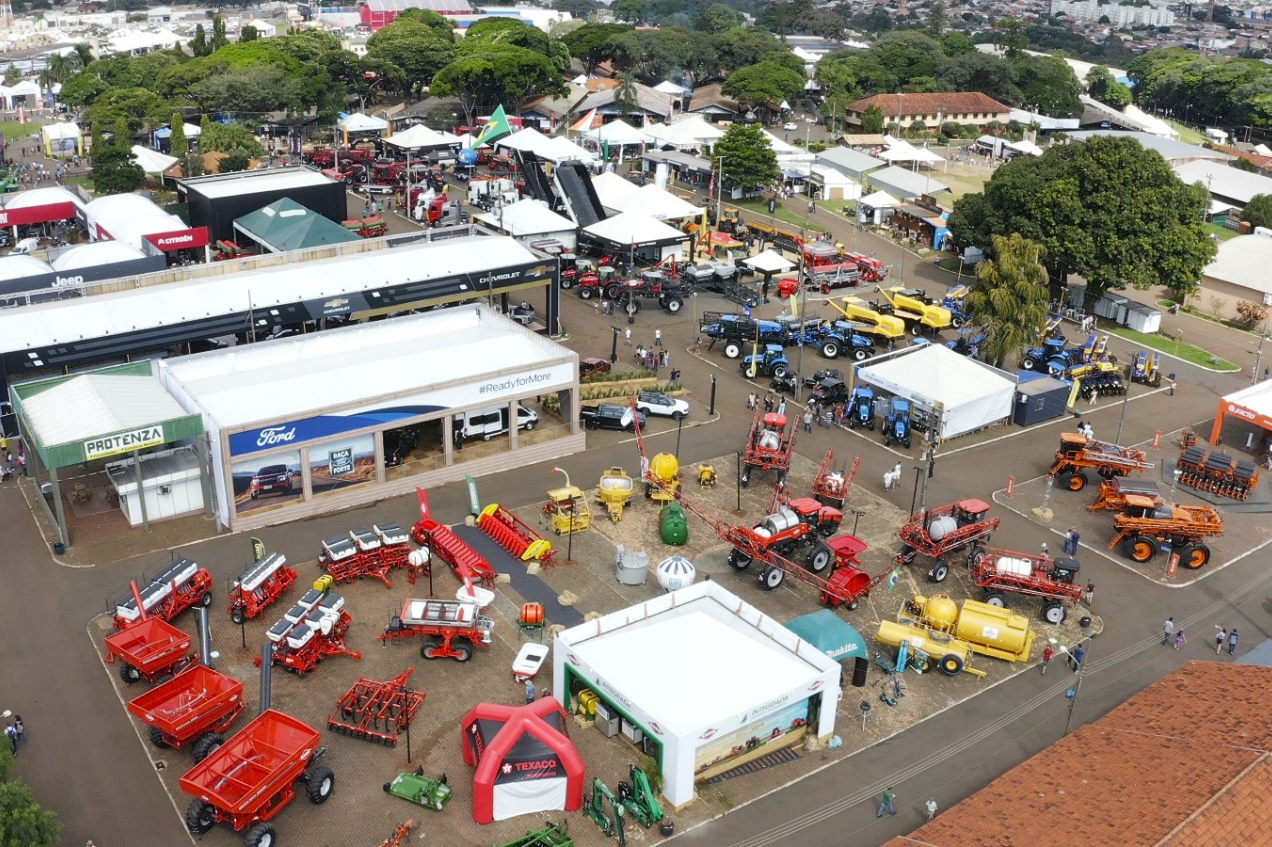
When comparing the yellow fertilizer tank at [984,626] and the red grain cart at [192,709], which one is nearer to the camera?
the red grain cart at [192,709]

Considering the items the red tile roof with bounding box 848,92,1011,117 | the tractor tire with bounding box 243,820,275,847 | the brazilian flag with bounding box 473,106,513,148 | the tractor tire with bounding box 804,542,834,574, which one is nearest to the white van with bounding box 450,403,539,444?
the tractor tire with bounding box 804,542,834,574

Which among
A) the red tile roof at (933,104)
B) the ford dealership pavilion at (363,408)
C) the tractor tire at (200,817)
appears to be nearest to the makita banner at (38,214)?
the ford dealership pavilion at (363,408)

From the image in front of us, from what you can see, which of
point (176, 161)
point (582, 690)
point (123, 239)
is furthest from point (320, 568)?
point (176, 161)

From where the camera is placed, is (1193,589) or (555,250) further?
(555,250)

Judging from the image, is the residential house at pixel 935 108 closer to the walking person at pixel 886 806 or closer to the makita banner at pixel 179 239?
the makita banner at pixel 179 239

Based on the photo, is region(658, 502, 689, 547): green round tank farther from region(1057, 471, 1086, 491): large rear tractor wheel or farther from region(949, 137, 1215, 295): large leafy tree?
region(949, 137, 1215, 295): large leafy tree

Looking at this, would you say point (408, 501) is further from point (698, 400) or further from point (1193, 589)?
point (1193, 589)
